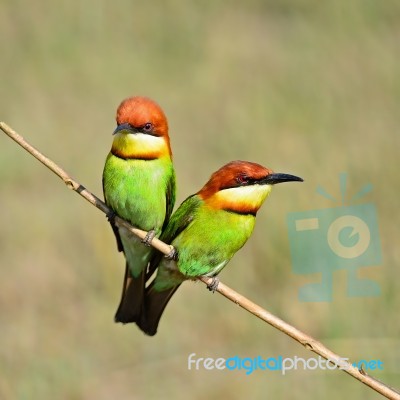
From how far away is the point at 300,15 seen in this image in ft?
19.5

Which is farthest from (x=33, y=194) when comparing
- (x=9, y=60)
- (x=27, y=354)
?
(x=27, y=354)

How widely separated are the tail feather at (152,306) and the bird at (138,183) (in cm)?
3

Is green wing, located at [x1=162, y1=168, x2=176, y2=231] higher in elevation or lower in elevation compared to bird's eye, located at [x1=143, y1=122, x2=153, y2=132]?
lower

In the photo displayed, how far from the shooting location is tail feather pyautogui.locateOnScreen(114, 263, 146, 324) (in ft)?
9.64

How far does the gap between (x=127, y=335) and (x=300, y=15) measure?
2.94m

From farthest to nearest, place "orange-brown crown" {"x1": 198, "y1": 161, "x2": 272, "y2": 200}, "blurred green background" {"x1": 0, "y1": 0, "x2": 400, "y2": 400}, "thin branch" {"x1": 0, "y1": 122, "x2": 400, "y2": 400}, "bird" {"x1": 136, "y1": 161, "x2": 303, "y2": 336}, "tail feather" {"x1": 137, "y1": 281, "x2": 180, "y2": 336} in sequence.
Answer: "blurred green background" {"x1": 0, "y1": 0, "x2": 400, "y2": 400}, "tail feather" {"x1": 137, "y1": 281, "x2": 180, "y2": 336}, "bird" {"x1": 136, "y1": 161, "x2": 303, "y2": 336}, "orange-brown crown" {"x1": 198, "y1": 161, "x2": 272, "y2": 200}, "thin branch" {"x1": 0, "y1": 122, "x2": 400, "y2": 400}

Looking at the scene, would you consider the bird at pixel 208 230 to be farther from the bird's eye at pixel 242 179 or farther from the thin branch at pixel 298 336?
the thin branch at pixel 298 336

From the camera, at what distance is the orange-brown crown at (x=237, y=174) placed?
7.49 ft

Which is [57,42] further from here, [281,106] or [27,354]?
[27,354]

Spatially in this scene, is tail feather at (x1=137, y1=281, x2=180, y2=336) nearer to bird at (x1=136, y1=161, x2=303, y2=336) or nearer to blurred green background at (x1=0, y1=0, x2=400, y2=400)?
bird at (x1=136, y1=161, x2=303, y2=336)

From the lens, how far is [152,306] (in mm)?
2957

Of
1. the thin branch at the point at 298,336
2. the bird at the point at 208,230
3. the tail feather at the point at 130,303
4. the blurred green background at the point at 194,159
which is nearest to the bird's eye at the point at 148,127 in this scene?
the bird at the point at 208,230

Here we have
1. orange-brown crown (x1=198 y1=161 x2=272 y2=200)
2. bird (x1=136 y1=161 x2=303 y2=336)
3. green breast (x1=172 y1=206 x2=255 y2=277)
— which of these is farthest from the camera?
green breast (x1=172 y1=206 x2=255 y2=277)

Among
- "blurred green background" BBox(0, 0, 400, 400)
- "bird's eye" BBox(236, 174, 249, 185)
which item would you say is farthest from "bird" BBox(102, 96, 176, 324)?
"blurred green background" BBox(0, 0, 400, 400)
